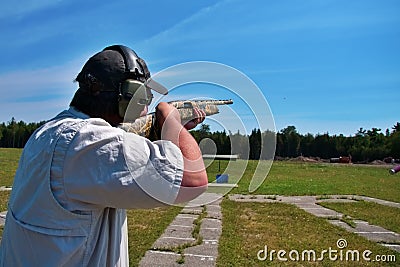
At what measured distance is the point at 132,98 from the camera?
160cm

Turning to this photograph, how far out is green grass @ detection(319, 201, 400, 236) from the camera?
30.9 feet

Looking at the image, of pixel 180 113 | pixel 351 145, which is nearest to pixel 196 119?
pixel 180 113

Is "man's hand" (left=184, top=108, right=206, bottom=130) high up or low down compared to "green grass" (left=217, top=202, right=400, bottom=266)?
up

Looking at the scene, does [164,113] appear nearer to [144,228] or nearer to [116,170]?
[116,170]

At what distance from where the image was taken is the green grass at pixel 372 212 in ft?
30.9

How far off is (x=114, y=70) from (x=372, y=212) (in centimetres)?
1103

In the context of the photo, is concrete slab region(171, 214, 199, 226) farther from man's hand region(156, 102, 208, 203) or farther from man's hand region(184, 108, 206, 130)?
man's hand region(156, 102, 208, 203)

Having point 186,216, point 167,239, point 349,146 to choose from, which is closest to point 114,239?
point 167,239

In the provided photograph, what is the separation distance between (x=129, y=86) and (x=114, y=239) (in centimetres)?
63

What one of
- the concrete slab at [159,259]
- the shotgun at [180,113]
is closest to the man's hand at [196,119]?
Result: the shotgun at [180,113]

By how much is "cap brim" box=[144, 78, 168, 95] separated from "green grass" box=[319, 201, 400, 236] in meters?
8.50

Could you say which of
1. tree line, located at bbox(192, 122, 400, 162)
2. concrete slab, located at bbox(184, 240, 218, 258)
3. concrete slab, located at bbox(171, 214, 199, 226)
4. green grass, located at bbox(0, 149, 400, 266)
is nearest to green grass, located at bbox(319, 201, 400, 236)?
green grass, located at bbox(0, 149, 400, 266)

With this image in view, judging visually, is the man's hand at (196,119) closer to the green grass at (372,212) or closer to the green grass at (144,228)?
the green grass at (144,228)

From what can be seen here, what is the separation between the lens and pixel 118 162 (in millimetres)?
1275
